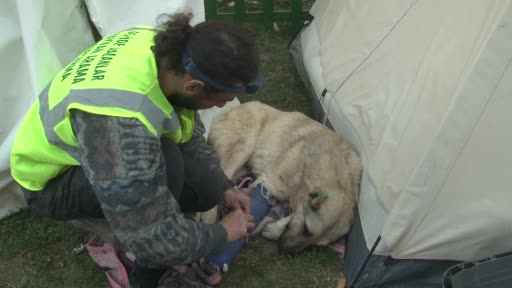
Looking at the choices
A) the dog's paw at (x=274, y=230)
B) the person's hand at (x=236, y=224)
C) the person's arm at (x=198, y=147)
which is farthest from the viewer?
the dog's paw at (x=274, y=230)

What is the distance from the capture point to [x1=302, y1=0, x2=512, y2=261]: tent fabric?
230 centimetres

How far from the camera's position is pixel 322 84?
12.9ft

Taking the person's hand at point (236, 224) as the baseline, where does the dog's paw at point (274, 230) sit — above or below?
below

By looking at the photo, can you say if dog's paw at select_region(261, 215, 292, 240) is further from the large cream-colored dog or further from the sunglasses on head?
the sunglasses on head

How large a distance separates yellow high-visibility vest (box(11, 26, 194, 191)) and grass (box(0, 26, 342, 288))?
2.66 feet

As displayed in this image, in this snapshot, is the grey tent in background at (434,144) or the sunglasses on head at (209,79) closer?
the sunglasses on head at (209,79)

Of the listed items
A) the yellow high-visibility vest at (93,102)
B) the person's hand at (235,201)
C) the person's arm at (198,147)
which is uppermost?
the yellow high-visibility vest at (93,102)

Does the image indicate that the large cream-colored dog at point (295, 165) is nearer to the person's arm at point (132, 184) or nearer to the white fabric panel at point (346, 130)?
the white fabric panel at point (346, 130)

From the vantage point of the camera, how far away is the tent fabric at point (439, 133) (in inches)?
90.4

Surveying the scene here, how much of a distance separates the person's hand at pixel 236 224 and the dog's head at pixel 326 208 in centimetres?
70

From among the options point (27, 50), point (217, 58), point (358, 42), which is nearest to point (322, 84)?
point (358, 42)

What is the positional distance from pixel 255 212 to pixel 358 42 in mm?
1231

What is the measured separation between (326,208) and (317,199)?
75 millimetres

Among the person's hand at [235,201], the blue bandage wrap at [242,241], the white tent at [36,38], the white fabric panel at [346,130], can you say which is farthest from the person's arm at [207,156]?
the white tent at [36,38]
